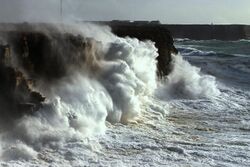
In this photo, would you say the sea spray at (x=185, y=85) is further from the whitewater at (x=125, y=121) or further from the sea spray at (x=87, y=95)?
the sea spray at (x=87, y=95)

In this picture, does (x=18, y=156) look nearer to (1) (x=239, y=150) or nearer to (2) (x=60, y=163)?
(2) (x=60, y=163)

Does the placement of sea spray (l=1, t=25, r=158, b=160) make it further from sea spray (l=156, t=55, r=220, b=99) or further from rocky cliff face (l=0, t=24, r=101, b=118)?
sea spray (l=156, t=55, r=220, b=99)

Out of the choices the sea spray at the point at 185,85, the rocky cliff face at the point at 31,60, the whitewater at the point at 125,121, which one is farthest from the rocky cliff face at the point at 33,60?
the sea spray at the point at 185,85

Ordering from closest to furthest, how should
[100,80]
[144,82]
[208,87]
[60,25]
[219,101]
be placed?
1. [100,80]
2. [60,25]
3. [144,82]
4. [219,101]
5. [208,87]

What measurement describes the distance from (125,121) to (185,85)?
5.58 meters

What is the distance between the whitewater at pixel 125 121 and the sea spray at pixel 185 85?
0.04 meters

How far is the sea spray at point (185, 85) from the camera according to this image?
1476 centimetres

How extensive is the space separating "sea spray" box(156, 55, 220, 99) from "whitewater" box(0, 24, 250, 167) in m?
0.04

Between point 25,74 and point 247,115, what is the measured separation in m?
5.55

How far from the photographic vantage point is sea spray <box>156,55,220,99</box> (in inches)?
581

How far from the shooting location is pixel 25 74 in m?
9.27

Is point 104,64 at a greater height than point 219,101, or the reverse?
point 104,64

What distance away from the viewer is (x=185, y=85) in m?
15.6

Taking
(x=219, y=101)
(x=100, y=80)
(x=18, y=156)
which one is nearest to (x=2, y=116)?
(x=18, y=156)
